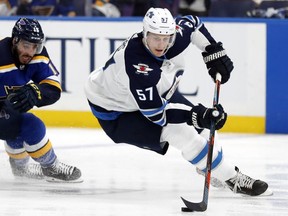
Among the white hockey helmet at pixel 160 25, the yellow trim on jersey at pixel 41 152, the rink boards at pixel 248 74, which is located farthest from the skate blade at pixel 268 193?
the rink boards at pixel 248 74

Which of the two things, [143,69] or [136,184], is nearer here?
[143,69]

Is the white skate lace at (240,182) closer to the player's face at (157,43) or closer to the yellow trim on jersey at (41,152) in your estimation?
the player's face at (157,43)

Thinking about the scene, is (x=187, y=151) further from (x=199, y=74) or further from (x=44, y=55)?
(x=199, y=74)

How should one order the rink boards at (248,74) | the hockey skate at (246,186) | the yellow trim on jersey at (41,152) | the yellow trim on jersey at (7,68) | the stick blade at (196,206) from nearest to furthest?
the stick blade at (196,206)
the hockey skate at (246,186)
the yellow trim on jersey at (7,68)
the yellow trim on jersey at (41,152)
the rink boards at (248,74)

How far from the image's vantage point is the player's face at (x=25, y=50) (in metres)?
5.17

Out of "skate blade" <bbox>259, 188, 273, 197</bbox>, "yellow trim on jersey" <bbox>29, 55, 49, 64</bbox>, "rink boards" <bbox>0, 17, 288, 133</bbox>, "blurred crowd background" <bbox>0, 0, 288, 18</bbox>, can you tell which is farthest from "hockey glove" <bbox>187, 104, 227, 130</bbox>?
"blurred crowd background" <bbox>0, 0, 288, 18</bbox>

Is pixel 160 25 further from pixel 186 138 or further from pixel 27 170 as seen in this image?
pixel 27 170

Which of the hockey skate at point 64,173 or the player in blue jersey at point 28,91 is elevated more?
the player in blue jersey at point 28,91

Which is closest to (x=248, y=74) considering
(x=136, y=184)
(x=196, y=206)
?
(x=136, y=184)

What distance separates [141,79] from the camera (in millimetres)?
4641

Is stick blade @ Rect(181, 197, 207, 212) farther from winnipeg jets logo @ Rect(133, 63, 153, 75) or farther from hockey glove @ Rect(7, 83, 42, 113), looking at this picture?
hockey glove @ Rect(7, 83, 42, 113)

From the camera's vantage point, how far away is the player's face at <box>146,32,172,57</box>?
4691 millimetres

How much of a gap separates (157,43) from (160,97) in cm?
26

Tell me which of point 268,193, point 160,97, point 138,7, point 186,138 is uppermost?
point 160,97
